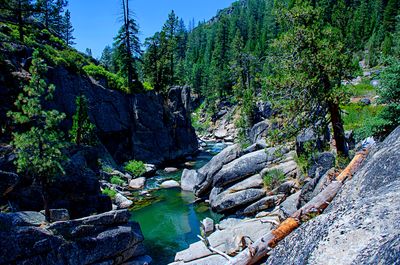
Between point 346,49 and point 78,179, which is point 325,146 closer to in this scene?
point 346,49

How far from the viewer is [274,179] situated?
2123cm

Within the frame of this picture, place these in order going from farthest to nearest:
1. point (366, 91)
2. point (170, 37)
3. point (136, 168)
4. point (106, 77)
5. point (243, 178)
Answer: point (170, 37), point (106, 77), point (136, 168), point (366, 91), point (243, 178)

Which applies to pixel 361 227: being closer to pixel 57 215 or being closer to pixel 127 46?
pixel 57 215

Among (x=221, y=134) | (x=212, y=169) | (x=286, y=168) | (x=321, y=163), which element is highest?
(x=221, y=134)

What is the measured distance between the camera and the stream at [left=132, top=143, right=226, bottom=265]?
67.7ft

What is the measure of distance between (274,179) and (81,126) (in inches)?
834

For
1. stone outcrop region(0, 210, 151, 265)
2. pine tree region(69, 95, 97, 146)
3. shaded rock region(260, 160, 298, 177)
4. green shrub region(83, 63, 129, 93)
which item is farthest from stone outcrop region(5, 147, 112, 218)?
green shrub region(83, 63, 129, 93)

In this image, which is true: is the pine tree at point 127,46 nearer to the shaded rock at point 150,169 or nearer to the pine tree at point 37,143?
the shaded rock at point 150,169

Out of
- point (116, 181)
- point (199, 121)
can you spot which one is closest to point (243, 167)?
point (116, 181)

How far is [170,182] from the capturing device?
35094mm

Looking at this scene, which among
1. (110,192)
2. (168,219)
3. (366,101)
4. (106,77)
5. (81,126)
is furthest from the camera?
(106,77)

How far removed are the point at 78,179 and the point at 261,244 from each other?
15.5 metres

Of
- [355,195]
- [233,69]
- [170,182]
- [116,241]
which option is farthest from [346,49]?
[233,69]

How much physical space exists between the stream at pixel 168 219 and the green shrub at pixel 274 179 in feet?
16.6
